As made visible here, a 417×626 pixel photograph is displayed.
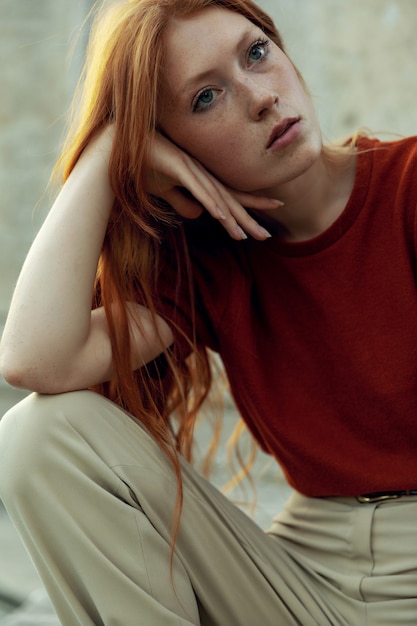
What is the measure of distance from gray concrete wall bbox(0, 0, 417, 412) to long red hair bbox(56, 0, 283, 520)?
106 centimetres

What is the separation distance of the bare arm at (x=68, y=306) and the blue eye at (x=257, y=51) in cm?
28

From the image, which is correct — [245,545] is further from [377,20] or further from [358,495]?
[377,20]

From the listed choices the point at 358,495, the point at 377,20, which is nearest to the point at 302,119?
the point at 358,495

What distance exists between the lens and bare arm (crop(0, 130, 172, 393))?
151 cm

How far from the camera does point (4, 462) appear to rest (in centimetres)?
140

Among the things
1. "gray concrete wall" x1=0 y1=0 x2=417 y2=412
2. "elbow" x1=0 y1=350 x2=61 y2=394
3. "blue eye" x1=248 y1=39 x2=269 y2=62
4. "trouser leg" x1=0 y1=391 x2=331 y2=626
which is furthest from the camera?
"gray concrete wall" x1=0 y1=0 x2=417 y2=412

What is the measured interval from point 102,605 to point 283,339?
603mm

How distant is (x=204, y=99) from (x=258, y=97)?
0.10 m

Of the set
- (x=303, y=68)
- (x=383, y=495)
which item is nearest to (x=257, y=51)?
(x=383, y=495)

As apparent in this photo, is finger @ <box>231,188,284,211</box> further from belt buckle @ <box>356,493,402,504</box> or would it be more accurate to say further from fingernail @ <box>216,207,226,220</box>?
belt buckle @ <box>356,493,402,504</box>

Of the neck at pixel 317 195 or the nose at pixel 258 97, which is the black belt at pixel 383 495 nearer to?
the neck at pixel 317 195

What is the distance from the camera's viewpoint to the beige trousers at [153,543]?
137 centimetres

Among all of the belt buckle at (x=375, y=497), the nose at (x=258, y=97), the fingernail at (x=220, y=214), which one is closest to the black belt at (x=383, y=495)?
the belt buckle at (x=375, y=497)

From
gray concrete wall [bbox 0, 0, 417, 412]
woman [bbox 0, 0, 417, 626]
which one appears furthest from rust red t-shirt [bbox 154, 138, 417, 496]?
gray concrete wall [bbox 0, 0, 417, 412]
